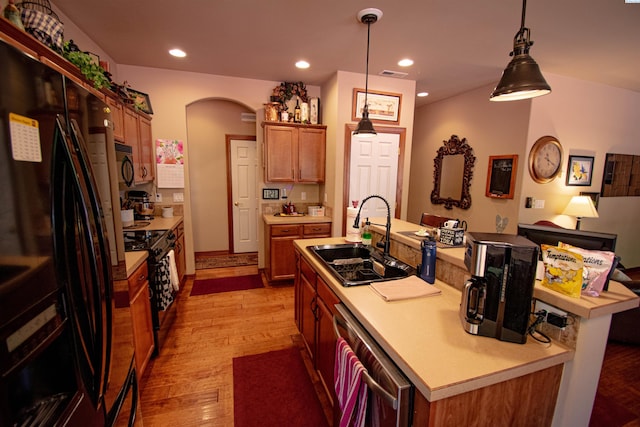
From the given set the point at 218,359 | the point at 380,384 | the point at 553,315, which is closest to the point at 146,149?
the point at 218,359

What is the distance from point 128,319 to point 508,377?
1.61 metres

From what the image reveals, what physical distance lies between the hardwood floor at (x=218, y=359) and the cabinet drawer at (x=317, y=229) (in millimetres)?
872

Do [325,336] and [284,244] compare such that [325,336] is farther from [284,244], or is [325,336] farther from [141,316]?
[284,244]

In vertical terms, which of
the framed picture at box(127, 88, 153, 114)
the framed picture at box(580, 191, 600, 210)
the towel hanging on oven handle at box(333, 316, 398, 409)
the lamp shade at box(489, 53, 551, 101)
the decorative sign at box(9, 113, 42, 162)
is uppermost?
the framed picture at box(127, 88, 153, 114)

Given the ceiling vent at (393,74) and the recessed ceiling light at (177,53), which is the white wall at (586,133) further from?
the recessed ceiling light at (177,53)

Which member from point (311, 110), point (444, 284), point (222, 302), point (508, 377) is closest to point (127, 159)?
point (222, 302)

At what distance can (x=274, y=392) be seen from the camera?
1970mm

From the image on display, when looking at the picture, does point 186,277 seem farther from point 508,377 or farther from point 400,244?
point 508,377

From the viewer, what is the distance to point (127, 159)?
2652 mm

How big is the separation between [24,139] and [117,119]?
220cm

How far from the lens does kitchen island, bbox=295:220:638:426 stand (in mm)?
896

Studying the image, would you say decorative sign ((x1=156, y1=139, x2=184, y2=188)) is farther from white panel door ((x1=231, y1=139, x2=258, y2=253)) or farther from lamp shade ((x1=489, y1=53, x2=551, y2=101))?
lamp shade ((x1=489, y1=53, x2=551, y2=101))

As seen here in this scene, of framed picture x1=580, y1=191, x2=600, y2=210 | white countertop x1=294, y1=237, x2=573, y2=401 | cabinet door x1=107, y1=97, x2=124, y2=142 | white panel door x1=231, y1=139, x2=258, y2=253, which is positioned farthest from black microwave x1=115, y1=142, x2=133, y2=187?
framed picture x1=580, y1=191, x2=600, y2=210

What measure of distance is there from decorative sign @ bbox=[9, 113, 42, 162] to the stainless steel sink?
52.6 inches
